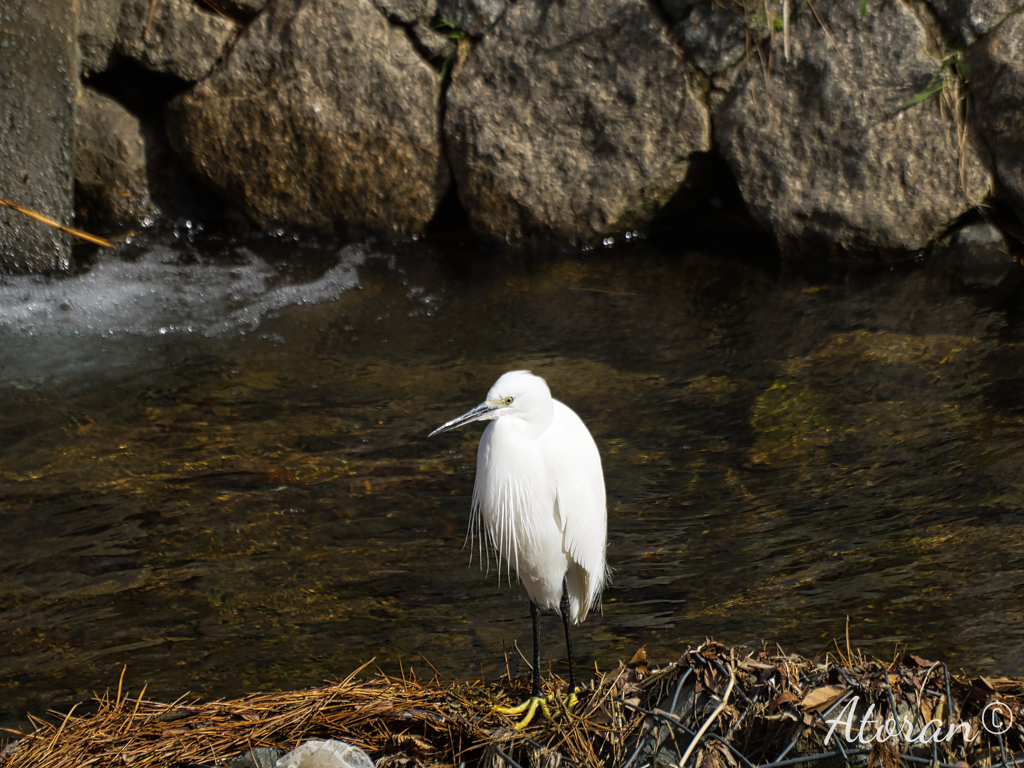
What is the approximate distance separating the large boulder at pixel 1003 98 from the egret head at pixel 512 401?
397 centimetres

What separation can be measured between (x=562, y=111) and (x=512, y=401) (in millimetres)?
3841

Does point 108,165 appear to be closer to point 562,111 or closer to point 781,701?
point 562,111

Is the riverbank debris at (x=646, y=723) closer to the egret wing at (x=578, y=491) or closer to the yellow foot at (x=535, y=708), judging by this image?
the yellow foot at (x=535, y=708)

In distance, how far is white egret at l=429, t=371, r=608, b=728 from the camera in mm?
2109

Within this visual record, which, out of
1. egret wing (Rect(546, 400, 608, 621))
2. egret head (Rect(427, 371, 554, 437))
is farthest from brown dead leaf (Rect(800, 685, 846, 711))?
egret head (Rect(427, 371, 554, 437))

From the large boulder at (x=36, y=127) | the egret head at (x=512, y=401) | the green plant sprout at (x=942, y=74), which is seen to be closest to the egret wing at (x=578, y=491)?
the egret head at (x=512, y=401)

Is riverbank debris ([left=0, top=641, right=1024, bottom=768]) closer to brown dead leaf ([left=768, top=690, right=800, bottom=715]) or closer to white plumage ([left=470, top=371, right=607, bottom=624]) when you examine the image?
brown dead leaf ([left=768, top=690, right=800, bottom=715])

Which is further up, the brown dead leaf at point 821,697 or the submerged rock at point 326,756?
the brown dead leaf at point 821,697

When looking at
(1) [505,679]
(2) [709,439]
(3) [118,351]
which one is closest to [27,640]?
(1) [505,679]

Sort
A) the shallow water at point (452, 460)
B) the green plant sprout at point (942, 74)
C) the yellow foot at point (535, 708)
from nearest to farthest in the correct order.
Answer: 1. the yellow foot at point (535, 708)
2. the shallow water at point (452, 460)
3. the green plant sprout at point (942, 74)

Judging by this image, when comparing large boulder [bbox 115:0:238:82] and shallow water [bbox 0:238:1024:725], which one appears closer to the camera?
shallow water [bbox 0:238:1024:725]

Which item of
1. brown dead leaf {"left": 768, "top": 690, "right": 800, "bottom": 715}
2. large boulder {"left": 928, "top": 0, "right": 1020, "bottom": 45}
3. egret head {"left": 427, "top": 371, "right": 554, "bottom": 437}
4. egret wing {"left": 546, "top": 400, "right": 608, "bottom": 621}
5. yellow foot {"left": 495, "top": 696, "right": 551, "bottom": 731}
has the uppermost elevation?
large boulder {"left": 928, "top": 0, "right": 1020, "bottom": 45}

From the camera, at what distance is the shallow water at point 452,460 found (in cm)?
278

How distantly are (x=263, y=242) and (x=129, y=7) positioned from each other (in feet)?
5.47
